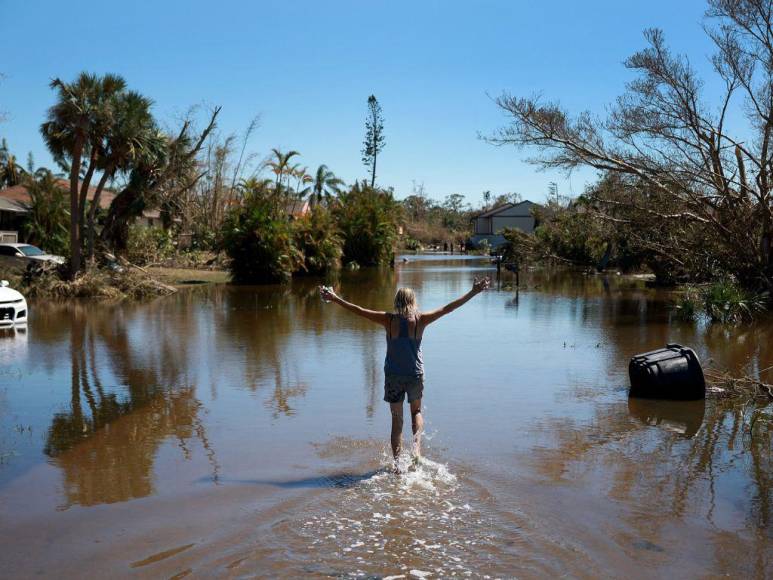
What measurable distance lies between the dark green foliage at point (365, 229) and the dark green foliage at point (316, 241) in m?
9.62

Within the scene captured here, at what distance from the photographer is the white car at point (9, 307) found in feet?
51.7

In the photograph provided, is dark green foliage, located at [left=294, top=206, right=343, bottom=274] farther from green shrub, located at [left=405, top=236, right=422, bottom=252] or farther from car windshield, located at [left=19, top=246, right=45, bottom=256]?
green shrub, located at [left=405, top=236, right=422, bottom=252]

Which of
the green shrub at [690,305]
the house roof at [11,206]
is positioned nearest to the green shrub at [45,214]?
the house roof at [11,206]

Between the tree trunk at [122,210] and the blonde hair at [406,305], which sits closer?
the blonde hair at [406,305]

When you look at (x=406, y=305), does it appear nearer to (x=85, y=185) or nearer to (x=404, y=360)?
(x=404, y=360)

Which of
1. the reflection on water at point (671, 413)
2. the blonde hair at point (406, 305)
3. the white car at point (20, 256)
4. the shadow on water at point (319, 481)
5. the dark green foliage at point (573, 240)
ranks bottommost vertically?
the shadow on water at point (319, 481)

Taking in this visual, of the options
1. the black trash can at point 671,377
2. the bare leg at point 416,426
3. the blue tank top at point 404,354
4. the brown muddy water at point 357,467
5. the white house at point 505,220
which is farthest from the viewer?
the white house at point 505,220

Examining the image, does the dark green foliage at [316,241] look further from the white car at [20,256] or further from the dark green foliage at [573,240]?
the dark green foliage at [573,240]

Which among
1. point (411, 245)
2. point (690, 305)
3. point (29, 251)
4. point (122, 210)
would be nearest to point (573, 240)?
point (690, 305)

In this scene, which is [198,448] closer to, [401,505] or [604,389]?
[401,505]

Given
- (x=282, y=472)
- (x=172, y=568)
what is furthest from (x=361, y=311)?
(x=172, y=568)

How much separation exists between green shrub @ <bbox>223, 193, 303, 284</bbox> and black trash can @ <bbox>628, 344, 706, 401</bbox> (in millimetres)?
22767

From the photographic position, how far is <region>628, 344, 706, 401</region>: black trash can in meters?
9.45

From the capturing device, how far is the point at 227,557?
4.79 metres
